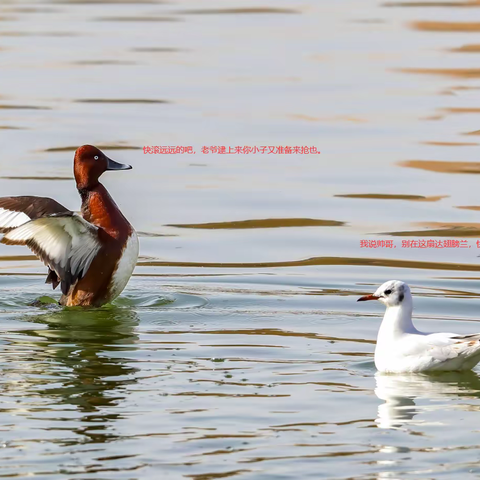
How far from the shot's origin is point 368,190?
1566 centimetres

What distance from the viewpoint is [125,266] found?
→ 11.3 metres

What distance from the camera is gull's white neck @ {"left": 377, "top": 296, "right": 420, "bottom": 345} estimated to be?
9070 millimetres

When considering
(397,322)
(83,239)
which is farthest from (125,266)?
(397,322)

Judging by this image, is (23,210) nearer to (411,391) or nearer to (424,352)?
(424,352)

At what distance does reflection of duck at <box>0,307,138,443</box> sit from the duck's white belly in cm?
20

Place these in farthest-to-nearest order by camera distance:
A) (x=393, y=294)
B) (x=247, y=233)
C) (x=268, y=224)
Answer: (x=268, y=224) < (x=247, y=233) < (x=393, y=294)

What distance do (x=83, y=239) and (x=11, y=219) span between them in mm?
621

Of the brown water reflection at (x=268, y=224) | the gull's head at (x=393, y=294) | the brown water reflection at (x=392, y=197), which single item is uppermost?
the brown water reflection at (x=392, y=197)

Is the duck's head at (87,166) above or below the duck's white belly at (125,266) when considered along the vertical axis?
above

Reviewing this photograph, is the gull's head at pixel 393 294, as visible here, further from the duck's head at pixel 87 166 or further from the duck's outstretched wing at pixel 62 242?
the duck's head at pixel 87 166

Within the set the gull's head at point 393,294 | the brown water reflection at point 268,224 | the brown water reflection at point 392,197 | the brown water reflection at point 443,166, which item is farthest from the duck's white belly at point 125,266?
the brown water reflection at point 443,166

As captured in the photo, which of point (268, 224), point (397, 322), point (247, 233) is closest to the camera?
point (397, 322)

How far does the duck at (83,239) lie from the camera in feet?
35.9

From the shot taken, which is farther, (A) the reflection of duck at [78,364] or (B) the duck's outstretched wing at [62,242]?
(B) the duck's outstretched wing at [62,242]
